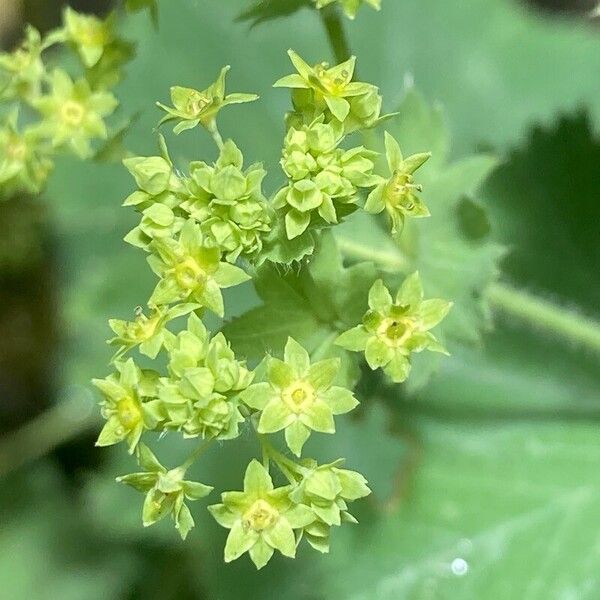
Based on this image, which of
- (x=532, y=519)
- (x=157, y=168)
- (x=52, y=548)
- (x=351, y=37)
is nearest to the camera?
(x=157, y=168)

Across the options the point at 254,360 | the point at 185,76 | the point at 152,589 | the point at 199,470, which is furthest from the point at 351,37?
the point at 152,589

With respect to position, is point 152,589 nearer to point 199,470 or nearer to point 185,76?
point 199,470

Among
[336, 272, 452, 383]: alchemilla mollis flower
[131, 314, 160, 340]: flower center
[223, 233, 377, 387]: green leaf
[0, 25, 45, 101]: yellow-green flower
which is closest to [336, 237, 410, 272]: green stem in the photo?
[223, 233, 377, 387]: green leaf

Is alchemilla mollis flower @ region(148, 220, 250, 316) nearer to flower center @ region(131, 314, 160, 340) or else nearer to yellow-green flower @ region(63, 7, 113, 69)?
flower center @ region(131, 314, 160, 340)

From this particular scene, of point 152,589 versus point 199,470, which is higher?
point 199,470

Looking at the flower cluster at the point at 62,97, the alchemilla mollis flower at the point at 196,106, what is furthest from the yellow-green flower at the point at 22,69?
the alchemilla mollis flower at the point at 196,106
